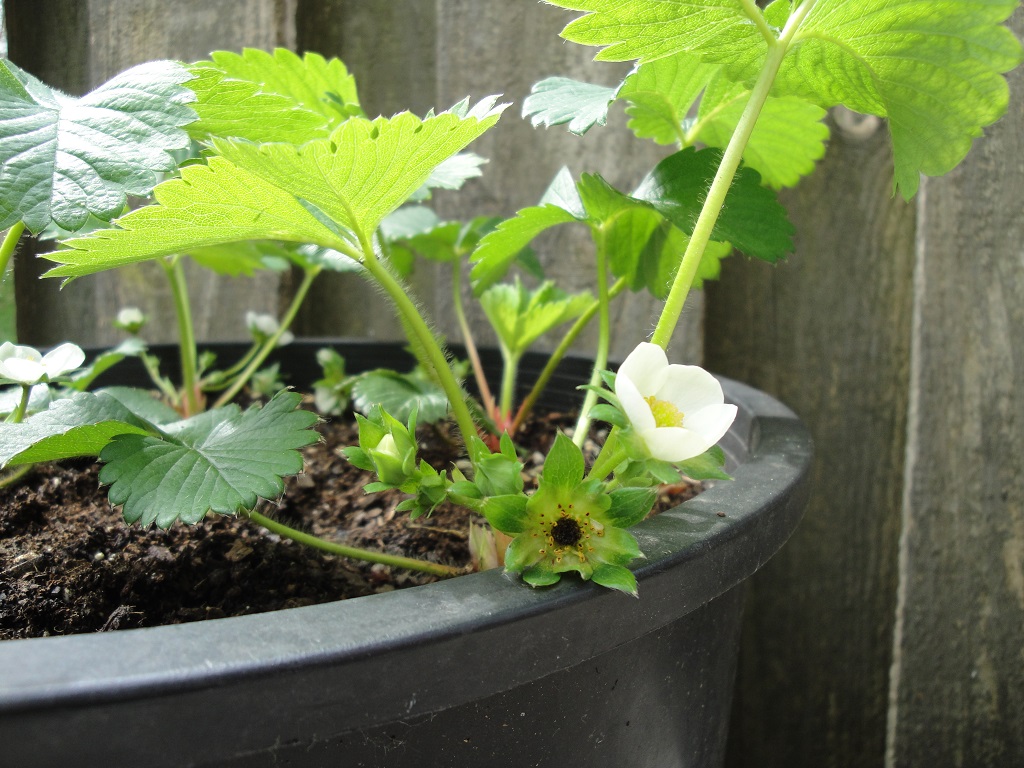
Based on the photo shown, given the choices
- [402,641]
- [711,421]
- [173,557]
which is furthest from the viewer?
[173,557]

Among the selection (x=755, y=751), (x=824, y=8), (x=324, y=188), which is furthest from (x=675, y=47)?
(x=755, y=751)

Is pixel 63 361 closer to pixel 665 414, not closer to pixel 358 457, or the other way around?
pixel 358 457

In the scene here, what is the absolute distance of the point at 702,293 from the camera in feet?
3.44

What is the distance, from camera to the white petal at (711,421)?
1.46 feet

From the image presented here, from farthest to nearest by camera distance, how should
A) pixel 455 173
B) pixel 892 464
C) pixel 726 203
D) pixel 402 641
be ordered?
pixel 892 464
pixel 455 173
pixel 726 203
pixel 402 641

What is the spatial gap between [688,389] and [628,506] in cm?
9

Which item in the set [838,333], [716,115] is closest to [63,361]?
[716,115]

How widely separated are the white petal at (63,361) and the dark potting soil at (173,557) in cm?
12

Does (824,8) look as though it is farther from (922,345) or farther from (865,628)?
(865,628)

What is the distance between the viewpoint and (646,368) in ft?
1.53

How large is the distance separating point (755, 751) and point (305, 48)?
1180 mm

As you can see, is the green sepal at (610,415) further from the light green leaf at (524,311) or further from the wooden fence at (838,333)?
the wooden fence at (838,333)

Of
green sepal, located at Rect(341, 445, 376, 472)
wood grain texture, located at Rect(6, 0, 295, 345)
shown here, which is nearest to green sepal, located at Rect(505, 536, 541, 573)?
green sepal, located at Rect(341, 445, 376, 472)

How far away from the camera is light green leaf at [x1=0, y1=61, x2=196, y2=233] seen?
1.56 ft
